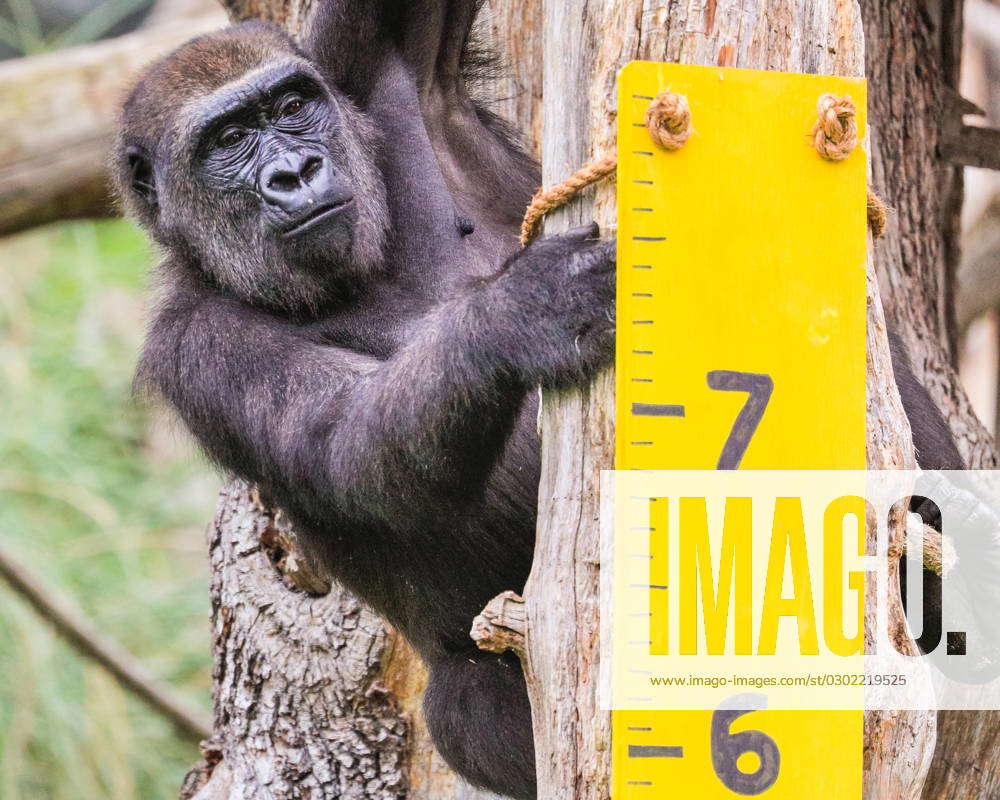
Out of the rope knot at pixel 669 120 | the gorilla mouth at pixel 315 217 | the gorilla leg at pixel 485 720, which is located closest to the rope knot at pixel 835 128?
the rope knot at pixel 669 120

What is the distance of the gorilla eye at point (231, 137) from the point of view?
3281mm

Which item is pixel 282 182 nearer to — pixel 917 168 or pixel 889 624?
pixel 889 624

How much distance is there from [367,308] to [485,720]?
1.05 metres

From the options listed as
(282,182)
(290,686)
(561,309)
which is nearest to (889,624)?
(561,309)

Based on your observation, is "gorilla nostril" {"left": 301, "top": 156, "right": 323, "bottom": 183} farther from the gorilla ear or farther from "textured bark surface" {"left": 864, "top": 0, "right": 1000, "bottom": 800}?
"textured bark surface" {"left": 864, "top": 0, "right": 1000, "bottom": 800}

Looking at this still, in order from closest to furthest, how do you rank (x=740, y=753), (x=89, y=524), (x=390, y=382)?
(x=740, y=753) → (x=390, y=382) → (x=89, y=524)

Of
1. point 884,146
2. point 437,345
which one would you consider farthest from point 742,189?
point 884,146

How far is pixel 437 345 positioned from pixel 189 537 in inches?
205

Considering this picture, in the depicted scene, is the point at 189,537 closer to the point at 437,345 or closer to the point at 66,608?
the point at 66,608

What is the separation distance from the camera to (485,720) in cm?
309

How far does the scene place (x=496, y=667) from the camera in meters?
3.15

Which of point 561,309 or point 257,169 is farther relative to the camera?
point 257,169

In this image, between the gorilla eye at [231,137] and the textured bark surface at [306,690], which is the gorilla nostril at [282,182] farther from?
the textured bark surface at [306,690]

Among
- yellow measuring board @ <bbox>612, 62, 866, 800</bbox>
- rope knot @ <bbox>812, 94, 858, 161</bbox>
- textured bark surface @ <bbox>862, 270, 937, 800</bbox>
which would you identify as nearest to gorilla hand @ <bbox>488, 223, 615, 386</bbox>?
yellow measuring board @ <bbox>612, 62, 866, 800</bbox>
